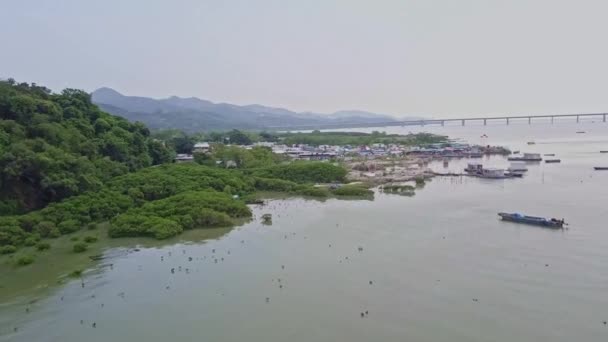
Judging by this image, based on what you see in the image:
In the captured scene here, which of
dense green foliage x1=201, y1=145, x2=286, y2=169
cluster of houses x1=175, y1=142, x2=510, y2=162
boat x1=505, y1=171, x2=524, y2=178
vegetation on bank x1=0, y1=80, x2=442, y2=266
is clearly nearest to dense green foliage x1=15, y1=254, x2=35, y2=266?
vegetation on bank x1=0, y1=80, x2=442, y2=266

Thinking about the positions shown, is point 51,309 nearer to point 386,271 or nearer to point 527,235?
point 386,271

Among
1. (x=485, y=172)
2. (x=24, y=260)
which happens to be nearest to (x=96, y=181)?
(x=24, y=260)

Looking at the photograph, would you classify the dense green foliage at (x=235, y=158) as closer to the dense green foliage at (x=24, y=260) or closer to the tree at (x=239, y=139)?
the tree at (x=239, y=139)

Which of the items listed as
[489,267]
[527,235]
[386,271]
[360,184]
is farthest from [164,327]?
[360,184]

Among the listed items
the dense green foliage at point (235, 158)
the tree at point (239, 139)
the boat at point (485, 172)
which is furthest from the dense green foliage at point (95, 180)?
the tree at point (239, 139)

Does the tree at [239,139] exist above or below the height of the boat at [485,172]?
above

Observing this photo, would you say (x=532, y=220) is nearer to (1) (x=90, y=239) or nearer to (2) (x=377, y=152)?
(1) (x=90, y=239)
